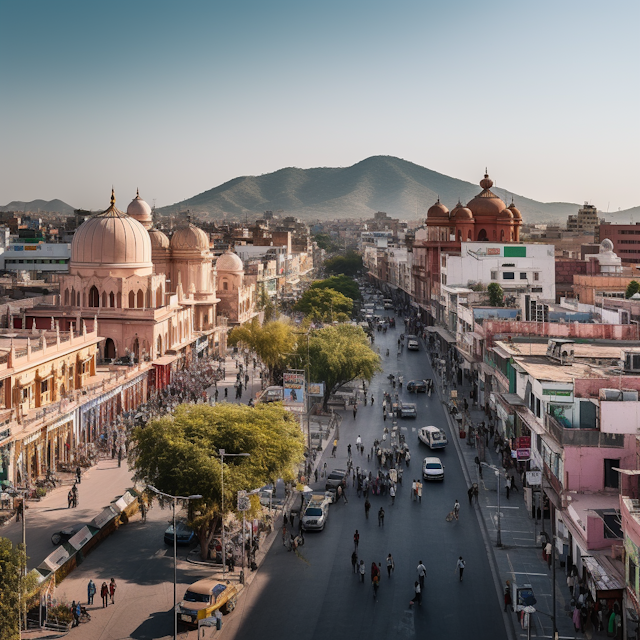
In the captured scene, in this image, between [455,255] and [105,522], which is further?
[455,255]

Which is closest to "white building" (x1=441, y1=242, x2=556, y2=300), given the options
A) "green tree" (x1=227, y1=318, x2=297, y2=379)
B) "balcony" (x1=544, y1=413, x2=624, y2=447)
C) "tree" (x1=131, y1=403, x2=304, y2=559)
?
"green tree" (x1=227, y1=318, x2=297, y2=379)

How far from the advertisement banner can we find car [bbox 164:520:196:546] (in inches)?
427

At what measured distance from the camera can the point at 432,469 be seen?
113 feet

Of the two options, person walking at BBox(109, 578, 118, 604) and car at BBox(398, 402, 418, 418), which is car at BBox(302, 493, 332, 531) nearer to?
person walking at BBox(109, 578, 118, 604)

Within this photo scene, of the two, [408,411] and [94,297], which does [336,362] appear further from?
[94,297]

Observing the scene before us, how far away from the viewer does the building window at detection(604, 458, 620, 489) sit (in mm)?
24156

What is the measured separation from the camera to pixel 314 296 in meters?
91.8

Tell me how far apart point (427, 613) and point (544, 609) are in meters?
3.09

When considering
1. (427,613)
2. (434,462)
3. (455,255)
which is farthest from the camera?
(455,255)

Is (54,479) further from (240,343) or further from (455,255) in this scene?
→ (455,255)

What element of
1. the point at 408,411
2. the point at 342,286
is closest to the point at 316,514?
the point at 408,411

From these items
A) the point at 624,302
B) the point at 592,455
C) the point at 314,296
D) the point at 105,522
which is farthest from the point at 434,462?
the point at 314,296

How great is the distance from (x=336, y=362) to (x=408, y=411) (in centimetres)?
485

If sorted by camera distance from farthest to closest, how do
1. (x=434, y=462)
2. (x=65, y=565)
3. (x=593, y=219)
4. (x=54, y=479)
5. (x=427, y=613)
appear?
(x=593, y=219)
(x=434, y=462)
(x=54, y=479)
(x=65, y=565)
(x=427, y=613)
